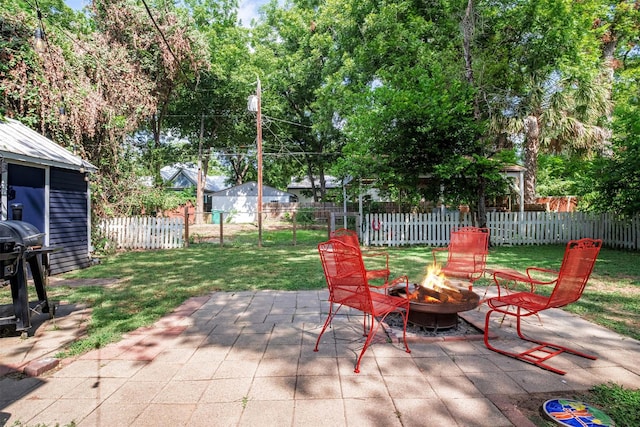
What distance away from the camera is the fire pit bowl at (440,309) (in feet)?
10.0

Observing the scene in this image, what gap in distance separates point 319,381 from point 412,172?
8840 mm

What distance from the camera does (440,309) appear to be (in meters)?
3.06

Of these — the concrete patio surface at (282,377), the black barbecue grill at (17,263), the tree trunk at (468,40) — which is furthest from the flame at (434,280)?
the tree trunk at (468,40)

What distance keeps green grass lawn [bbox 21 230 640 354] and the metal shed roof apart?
2.26 meters

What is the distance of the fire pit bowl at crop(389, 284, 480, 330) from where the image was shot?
305 cm

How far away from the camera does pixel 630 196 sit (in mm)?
8953

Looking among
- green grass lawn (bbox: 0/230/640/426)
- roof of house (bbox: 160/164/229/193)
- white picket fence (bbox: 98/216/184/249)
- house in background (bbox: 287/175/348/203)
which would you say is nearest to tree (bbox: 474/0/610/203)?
green grass lawn (bbox: 0/230/640/426)

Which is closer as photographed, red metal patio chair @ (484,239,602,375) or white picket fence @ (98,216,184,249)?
red metal patio chair @ (484,239,602,375)

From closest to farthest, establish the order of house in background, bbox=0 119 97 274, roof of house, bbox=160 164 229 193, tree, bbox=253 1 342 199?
house in background, bbox=0 119 97 274 → tree, bbox=253 1 342 199 → roof of house, bbox=160 164 229 193

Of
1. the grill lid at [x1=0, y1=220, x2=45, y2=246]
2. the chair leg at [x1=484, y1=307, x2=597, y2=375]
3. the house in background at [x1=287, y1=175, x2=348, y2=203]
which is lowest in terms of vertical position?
the chair leg at [x1=484, y1=307, x2=597, y2=375]

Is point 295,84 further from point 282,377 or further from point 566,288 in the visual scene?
point 282,377

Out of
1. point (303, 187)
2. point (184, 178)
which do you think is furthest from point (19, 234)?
point (184, 178)

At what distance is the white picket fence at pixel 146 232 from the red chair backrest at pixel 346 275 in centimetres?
880

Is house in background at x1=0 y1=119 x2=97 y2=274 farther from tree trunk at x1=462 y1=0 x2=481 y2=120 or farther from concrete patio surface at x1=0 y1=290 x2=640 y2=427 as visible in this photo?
tree trunk at x1=462 y1=0 x2=481 y2=120
